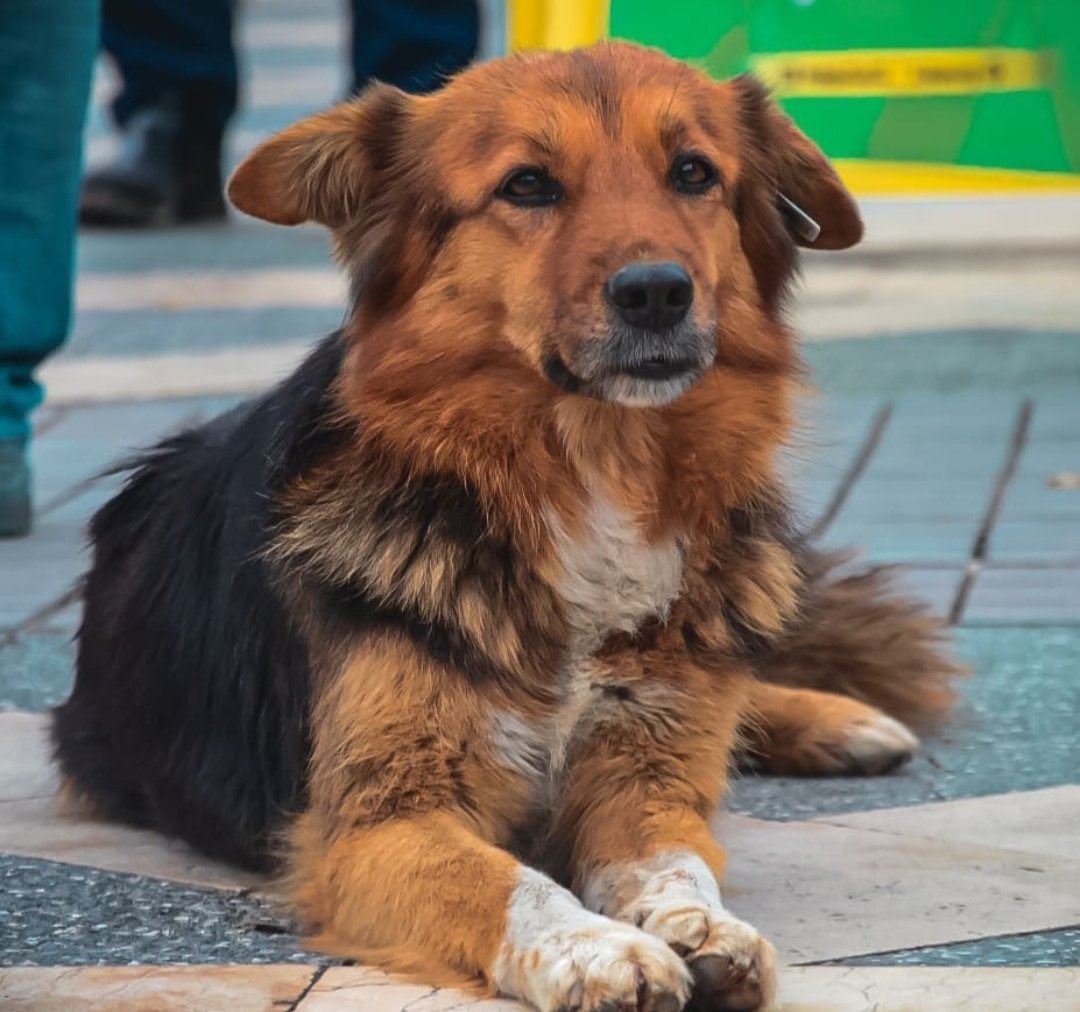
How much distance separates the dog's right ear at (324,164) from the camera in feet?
12.1

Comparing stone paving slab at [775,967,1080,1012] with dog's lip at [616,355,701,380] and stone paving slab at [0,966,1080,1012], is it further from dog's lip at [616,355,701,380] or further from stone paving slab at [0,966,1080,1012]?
dog's lip at [616,355,701,380]

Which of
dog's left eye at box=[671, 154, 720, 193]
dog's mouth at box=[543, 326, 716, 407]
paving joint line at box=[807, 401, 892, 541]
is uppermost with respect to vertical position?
dog's left eye at box=[671, 154, 720, 193]

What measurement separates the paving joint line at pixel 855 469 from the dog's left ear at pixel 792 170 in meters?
1.51

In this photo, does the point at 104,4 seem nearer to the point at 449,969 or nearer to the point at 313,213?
the point at 313,213

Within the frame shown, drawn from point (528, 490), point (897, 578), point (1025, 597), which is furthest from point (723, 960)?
point (1025, 597)

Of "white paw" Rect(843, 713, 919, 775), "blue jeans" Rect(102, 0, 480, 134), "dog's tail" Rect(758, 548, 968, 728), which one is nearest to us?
"white paw" Rect(843, 713, 919, 775)

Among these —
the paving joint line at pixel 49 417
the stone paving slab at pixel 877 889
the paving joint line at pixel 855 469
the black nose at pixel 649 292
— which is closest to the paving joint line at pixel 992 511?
the paving joint line at pixel 855 469

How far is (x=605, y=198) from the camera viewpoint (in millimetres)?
3482

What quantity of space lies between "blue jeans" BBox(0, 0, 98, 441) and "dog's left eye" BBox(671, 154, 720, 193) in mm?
2343

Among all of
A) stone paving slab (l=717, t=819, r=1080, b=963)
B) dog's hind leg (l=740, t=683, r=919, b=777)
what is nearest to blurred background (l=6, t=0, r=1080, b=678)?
dog's hind leg (l=740, t=683, r=919, b=777)

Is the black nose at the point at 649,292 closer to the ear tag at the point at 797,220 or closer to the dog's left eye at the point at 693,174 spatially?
the dog's left eye at the point at 693,174

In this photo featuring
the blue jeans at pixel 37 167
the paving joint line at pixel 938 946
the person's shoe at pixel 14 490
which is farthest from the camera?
the person's shoe at pixel 14 490

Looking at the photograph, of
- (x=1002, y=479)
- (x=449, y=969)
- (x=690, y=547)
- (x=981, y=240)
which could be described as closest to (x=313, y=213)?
(x=690, y=547)

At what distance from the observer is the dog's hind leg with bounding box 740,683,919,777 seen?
417 centimetres
